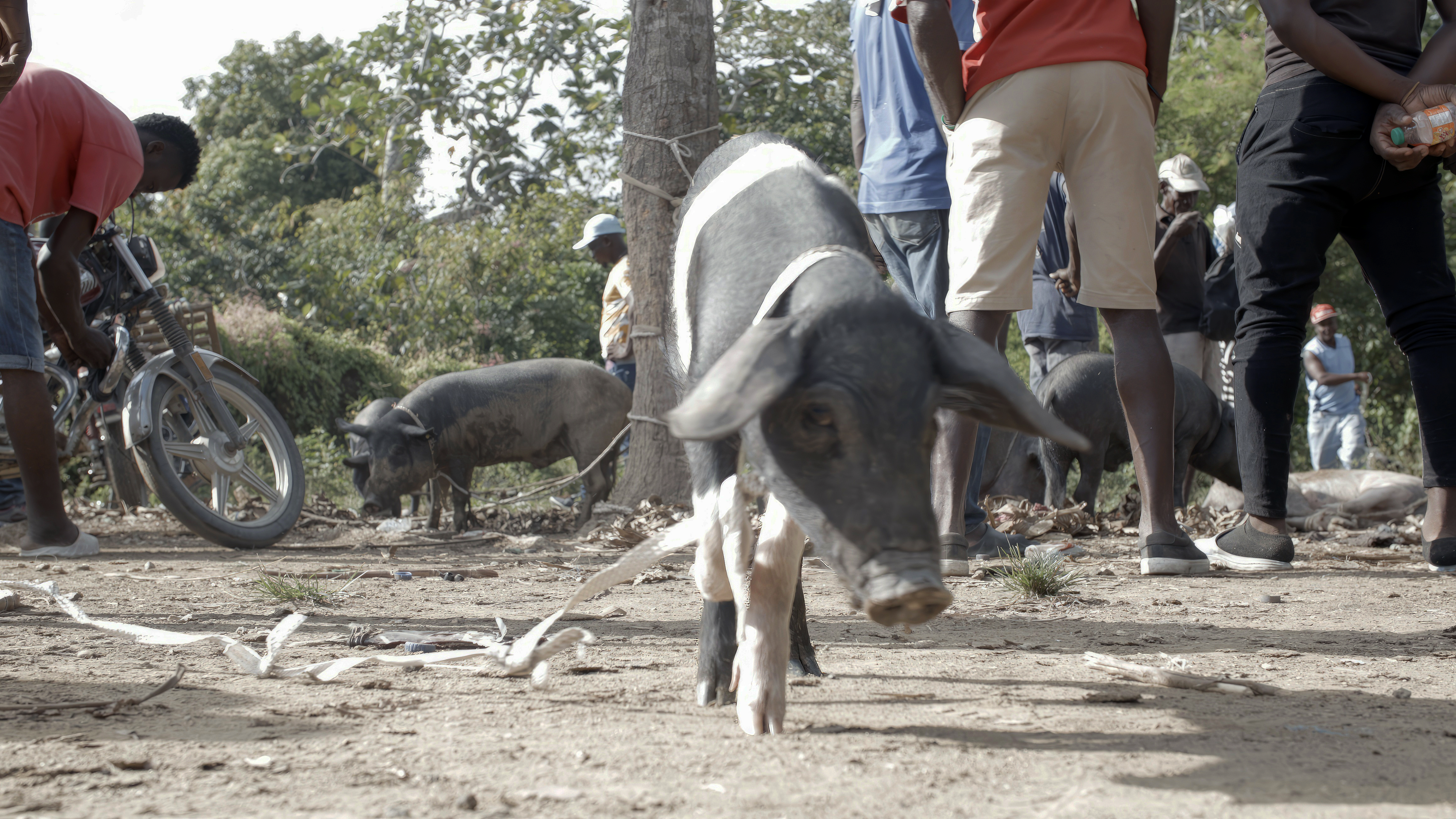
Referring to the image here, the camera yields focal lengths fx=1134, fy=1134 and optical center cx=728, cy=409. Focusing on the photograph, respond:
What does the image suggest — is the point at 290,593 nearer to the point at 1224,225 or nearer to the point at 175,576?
the point at 175,576

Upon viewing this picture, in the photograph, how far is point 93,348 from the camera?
526 cm

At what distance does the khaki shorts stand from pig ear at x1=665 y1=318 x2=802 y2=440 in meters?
2.02

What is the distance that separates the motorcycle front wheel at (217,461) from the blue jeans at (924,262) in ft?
10.8

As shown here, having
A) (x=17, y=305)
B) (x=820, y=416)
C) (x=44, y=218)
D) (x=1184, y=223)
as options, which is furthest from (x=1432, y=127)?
(x=44, y=218)

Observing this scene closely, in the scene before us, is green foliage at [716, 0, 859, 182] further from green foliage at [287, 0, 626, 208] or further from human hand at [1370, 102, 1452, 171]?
human hand at [1370, 102, 1452, 171]

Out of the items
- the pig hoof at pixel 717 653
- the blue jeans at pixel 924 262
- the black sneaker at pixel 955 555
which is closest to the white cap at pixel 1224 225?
the blue jeans at pixel 924 262

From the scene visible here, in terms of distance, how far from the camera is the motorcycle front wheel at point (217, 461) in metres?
5.22

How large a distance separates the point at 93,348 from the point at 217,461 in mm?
805

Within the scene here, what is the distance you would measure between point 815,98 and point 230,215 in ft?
46.1

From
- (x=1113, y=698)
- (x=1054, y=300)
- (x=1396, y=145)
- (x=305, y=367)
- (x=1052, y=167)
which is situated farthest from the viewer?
(x=305, y=367)

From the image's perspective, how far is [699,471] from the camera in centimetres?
233

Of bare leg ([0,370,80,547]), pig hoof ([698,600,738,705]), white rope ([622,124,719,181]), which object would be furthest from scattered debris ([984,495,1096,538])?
bare leg ([0,370,80,547])

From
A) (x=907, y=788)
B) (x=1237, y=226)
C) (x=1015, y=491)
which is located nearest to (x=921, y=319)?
(x=907, y=788)

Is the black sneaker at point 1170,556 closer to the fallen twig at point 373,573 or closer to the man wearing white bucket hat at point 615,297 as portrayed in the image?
the fallen twig at point 373,573
